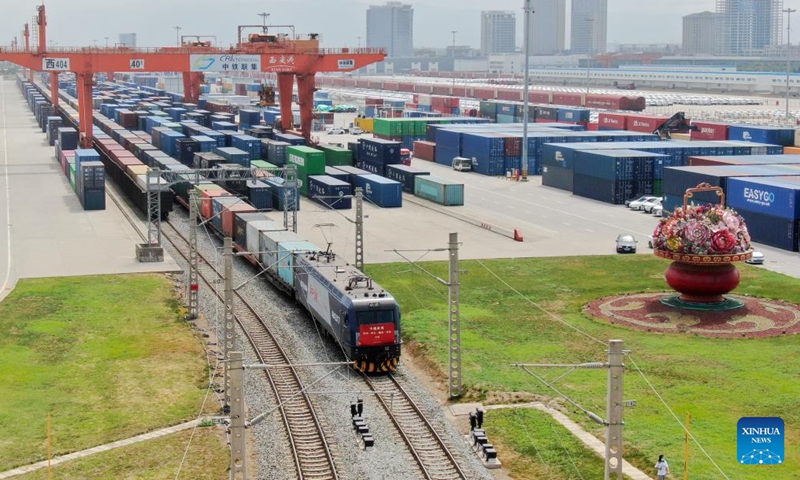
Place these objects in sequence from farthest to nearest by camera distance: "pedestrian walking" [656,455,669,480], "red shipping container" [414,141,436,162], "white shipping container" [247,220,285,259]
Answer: "red shipping container" [414,141,436,162] < "white shipping container" [247,220,285,259] < "pedestrian walking" [656,455,669,480]

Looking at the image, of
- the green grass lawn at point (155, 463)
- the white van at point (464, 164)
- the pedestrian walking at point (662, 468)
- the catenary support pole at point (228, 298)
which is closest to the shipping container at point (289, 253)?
the catenary support pole at point (228, 298)

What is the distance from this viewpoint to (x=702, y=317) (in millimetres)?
49375

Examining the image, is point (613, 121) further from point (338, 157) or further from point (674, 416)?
point (674, 416)

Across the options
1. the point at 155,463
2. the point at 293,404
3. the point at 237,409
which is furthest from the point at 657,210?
the point at 237,409

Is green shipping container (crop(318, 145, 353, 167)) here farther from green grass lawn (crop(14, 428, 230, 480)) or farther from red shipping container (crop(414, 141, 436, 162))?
green grass lawn (crop(14, 428, 230, 480))

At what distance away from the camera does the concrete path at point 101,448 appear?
31438mm

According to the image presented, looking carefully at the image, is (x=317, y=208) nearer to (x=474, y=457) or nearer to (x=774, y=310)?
(x=774, y=310)

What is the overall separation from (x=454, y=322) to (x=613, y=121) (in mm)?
105353

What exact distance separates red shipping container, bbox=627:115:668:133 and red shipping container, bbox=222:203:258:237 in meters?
75.1

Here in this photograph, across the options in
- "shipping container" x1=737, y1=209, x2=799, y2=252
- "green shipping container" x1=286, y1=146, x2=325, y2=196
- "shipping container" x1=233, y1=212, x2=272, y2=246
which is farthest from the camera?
"green shipping container" x1=286, y1=146, x2=325, y2=196

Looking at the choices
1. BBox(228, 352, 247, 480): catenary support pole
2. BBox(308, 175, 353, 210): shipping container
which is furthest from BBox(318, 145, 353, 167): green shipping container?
BBox(228, 352, 247, 480): catenary support pole

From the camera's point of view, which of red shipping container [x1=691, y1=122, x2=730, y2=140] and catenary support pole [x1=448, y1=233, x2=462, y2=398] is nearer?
catenary support pole [x1=448, y1=233, x2=462, y2=398]

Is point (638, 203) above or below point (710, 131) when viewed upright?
below

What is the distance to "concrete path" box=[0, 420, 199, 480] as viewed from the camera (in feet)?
103
